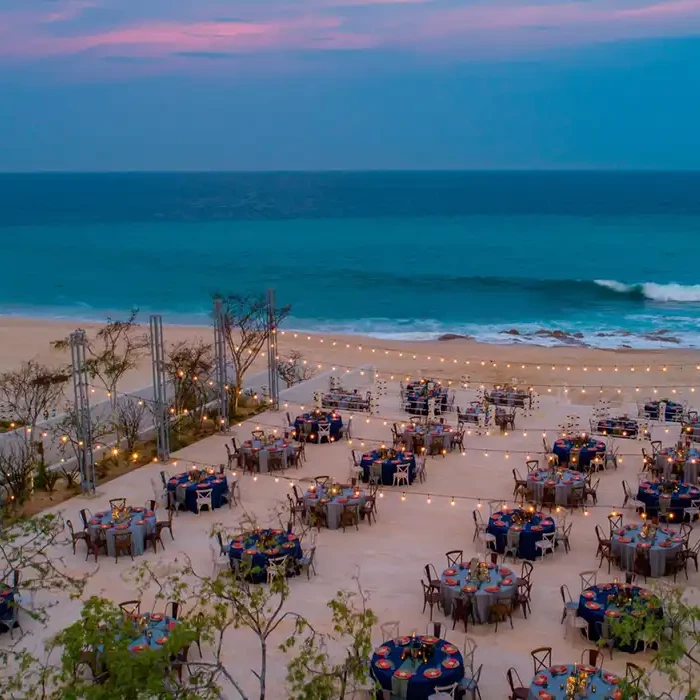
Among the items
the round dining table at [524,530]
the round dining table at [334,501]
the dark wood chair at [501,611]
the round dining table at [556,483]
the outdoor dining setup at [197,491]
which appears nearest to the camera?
the dark wood chair at [501,611]

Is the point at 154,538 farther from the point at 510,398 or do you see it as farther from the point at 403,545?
the point at 510,398

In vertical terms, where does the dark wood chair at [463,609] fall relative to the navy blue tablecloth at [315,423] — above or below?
below

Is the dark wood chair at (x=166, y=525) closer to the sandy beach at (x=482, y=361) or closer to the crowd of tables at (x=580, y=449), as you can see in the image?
the crowd of tables at (x=580, y=449)

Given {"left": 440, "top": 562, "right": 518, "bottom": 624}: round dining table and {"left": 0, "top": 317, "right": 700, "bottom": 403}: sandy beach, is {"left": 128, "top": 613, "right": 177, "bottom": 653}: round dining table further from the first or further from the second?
{"left": 0, "top": 317, "right": 700, "bottom": 403}: sandy beach

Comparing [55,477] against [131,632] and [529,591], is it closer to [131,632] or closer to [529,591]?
[529,591]

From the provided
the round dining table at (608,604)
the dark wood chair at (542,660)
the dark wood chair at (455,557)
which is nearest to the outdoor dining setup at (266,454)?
the dark wood chair at (455,557)

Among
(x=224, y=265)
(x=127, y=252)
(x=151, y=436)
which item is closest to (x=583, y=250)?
(x=224, y=265)
